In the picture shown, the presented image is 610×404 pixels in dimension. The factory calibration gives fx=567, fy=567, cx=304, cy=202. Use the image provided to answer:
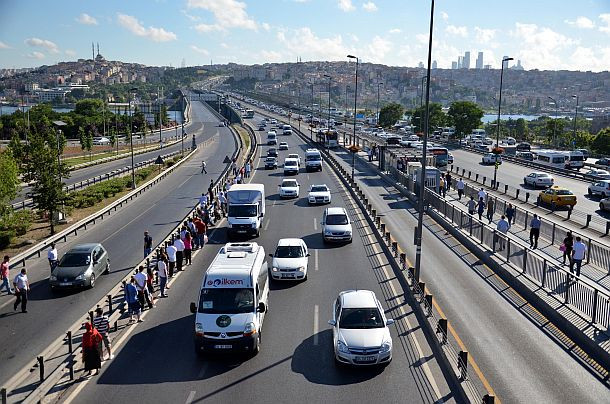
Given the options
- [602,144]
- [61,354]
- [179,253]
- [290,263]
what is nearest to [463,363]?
[290,263]

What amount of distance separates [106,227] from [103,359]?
1910cm

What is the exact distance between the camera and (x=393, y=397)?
11.9m

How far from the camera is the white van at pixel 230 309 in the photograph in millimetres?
13734

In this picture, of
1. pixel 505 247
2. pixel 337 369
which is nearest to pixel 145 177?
pixel 505 247

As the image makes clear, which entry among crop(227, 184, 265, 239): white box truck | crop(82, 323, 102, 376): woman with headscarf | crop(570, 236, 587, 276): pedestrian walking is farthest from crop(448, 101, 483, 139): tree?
crop(82, 323, 102, 376): woman with headscarf

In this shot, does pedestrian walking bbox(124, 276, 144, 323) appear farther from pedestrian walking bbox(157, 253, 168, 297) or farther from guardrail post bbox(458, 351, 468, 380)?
guardrail post bbox(458, 351, 468, 380)

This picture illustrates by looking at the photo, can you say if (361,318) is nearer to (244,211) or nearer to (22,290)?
(22,290)

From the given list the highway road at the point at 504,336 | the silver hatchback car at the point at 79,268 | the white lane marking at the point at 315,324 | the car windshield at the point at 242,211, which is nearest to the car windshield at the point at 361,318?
the white lane marking at the point at 315,324

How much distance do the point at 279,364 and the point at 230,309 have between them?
1841 mm

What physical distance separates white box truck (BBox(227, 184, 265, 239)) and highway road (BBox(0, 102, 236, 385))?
3928 mm

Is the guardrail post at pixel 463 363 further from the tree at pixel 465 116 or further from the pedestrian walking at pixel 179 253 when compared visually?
the tree at pixel 465 116

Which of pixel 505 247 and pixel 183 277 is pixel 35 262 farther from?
pixel 505 247

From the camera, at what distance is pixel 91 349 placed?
1291 cm

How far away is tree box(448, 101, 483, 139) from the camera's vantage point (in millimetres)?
82625
